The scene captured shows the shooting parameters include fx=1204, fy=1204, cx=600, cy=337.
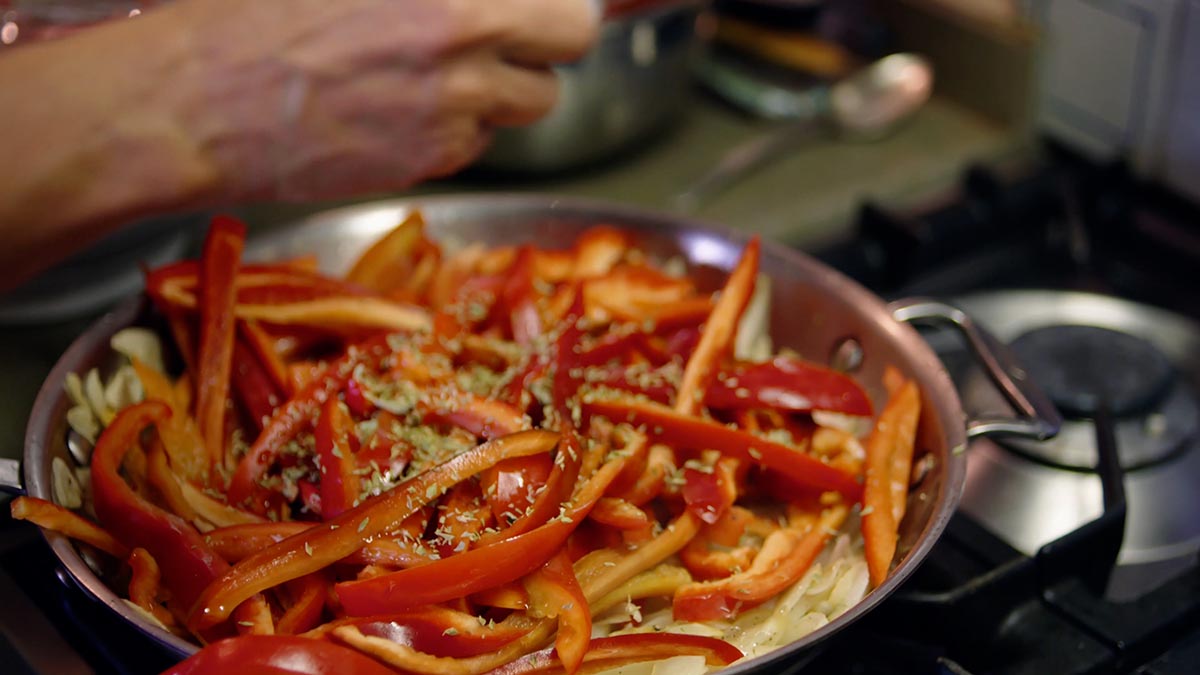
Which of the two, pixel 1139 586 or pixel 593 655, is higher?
pixel 593 655

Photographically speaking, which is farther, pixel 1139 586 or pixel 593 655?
pixel 1139 586

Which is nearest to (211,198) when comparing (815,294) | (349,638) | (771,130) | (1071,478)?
(349,638)

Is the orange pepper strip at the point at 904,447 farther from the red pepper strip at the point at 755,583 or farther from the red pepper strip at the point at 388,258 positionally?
the red pepper strip at the point at 388,258

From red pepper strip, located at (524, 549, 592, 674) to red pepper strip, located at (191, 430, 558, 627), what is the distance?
0.33ft

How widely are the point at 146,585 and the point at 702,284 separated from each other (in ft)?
2.27

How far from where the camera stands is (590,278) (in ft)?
4.25

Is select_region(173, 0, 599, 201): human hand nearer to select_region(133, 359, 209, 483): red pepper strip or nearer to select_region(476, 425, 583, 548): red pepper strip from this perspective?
select_region(133, 359, 209, 483): red pepper strip

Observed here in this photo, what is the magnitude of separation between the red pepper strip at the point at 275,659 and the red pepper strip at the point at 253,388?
0.33m

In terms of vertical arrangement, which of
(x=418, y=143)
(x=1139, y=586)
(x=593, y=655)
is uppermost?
(x=418, y=143)

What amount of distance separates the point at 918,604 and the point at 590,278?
49 centimetres

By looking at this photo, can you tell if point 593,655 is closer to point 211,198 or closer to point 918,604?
point 918,604

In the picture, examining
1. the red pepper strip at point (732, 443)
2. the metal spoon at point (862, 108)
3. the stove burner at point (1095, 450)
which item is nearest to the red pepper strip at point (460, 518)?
the red pepper strip at point (732, 443)

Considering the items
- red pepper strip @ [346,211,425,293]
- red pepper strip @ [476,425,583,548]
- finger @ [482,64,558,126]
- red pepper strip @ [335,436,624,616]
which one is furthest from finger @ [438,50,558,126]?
red pepper strip @ [335,436,624,616]

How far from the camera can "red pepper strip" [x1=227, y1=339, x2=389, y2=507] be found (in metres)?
1.05
